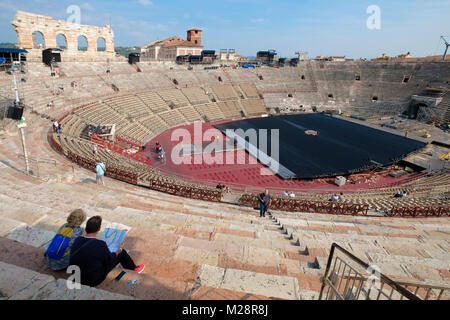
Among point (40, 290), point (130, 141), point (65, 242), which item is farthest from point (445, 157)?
point (40, 290)

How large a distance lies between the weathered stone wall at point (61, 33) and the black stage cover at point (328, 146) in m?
28.1

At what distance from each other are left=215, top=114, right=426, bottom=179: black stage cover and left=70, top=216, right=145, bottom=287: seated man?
20.6 m

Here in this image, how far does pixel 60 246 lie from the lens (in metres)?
4.77

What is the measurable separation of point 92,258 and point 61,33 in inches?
1986

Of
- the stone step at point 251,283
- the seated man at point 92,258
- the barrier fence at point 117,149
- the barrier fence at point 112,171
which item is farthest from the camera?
the barrier fence at point 117,149

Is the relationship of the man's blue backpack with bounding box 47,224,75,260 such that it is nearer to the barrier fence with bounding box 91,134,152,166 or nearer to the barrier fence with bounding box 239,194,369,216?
the barrier fence with bounding box 239,194,369,216

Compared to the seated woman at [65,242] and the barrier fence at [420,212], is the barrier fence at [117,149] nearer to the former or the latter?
the barrier fence at [420,212]

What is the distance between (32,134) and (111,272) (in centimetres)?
1978

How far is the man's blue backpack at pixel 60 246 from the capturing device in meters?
4.72

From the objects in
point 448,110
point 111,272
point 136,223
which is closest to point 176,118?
point 136,223

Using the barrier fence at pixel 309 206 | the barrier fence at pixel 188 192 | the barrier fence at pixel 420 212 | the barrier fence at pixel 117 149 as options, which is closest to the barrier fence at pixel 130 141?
the barrier fence at pixel 117 149

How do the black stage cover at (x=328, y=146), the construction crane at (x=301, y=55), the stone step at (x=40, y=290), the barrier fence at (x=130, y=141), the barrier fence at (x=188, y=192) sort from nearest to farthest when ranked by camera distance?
the stone step at (x=40, y=290) < the barrier fence at (x=188, y=192) < the black stage cover at (x=328, y=146) < the barrier fence at (x=130, y=141) < the construction crane at (x=301, y=55)
